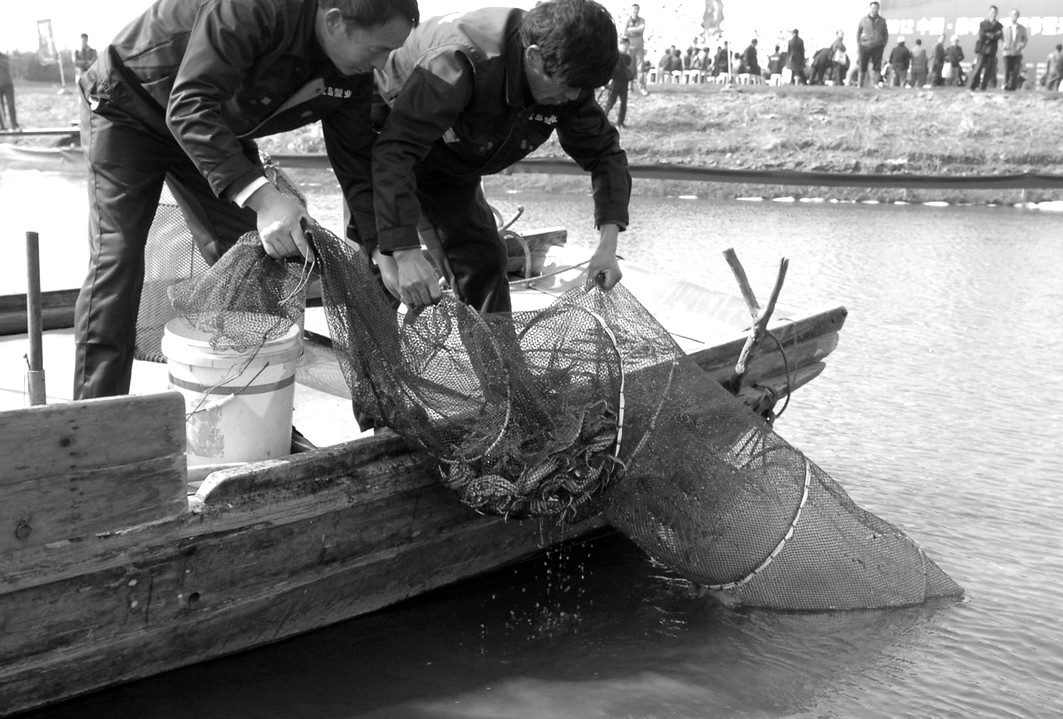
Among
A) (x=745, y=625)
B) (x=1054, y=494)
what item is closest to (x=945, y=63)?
(x=1054, y=494)

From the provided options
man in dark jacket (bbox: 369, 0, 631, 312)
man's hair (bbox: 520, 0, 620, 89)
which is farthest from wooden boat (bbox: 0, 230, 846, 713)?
man's hair (bbox: 520, 0, 620, 89)

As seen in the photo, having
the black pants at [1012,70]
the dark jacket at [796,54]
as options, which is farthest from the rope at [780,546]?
the dark jacket at [796,54]

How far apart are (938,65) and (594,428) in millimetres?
27299

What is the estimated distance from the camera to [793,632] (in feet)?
15.0

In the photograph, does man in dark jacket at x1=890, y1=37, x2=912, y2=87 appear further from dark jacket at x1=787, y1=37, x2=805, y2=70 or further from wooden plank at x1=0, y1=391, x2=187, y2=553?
wooden plank at x1=0, y1=391, x2=187, y2=553

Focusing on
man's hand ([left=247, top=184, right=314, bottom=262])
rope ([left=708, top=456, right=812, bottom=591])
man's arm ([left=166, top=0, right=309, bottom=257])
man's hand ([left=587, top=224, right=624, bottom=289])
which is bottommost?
rope ([left=708, top=456, right=812, bottom=591])

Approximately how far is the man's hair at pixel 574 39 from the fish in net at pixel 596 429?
84 centimetres

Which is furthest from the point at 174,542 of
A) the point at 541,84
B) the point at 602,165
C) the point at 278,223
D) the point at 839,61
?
the point at 839,61

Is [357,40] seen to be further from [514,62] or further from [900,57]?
[900,57]

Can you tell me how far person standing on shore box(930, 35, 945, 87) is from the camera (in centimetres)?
2823

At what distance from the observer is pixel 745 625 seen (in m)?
4.63

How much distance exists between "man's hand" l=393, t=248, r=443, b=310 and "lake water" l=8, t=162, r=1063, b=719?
130cm

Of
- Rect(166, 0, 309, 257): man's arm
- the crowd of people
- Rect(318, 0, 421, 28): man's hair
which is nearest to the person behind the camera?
Rect(166, 0, 309, 257): man's arm

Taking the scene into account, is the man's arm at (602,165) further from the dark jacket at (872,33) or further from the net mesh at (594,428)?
the dark jacket at (872,33)
